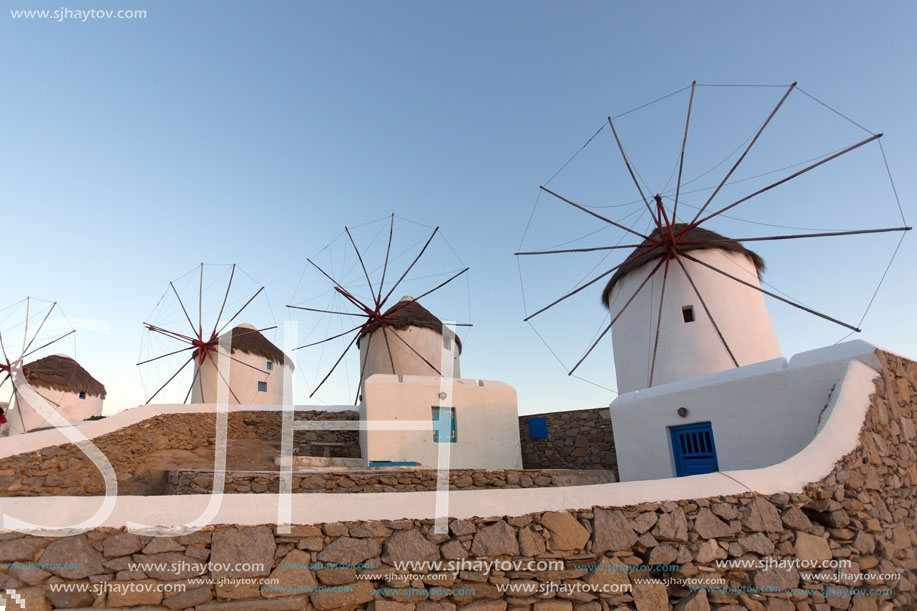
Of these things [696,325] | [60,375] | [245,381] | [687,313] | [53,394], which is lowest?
[696,325]

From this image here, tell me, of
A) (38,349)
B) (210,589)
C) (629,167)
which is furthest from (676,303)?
(38,349)

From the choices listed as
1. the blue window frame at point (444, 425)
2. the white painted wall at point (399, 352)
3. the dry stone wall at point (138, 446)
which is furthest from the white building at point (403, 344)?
the blue window frame at point (444, 425)

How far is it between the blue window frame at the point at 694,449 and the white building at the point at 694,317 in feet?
10.7

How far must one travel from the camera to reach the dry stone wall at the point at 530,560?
3.06 metres

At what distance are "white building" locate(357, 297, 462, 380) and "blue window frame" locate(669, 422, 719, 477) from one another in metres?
9.89

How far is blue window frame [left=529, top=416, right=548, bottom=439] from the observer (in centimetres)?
1400

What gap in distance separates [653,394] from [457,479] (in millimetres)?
3731

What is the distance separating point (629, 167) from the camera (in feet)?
37.7

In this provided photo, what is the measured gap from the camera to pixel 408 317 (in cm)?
1848

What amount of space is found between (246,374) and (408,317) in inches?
275

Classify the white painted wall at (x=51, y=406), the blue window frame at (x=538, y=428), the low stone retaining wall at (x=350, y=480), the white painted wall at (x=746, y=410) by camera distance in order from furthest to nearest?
the white painted wall at (x=51, y=406) < the blue window frame at (x=538, y=428) < the low stone retaining wall at (x=350, y=480) < the white painted wall at (x=746, y=410)

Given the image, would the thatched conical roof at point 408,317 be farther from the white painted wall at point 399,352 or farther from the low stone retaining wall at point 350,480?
the low stone retaining wall at point 350,480

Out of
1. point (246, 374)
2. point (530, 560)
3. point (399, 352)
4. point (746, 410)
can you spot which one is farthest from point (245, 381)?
point (530, 560)

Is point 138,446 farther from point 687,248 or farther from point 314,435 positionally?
point 687,248
